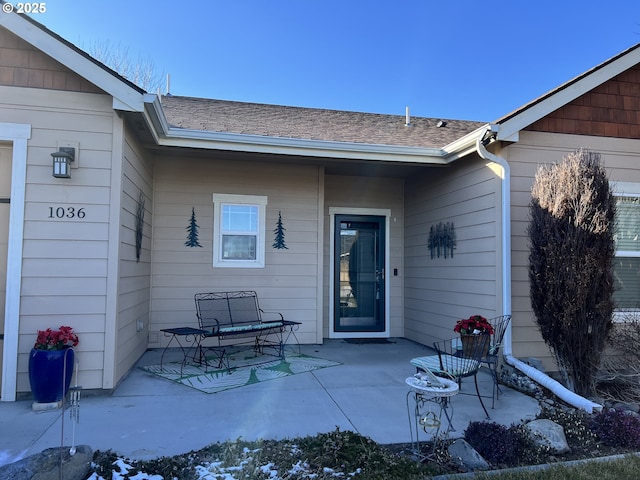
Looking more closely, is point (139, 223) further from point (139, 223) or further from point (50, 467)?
point (50, 467)

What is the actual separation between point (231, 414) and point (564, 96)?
203 inches

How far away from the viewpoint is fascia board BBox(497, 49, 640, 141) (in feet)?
15.9

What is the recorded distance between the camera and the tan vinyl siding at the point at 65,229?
3877 millimetres

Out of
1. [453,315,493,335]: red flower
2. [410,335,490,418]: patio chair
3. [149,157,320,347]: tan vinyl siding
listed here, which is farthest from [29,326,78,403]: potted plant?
[453,315,493,335]: red flower

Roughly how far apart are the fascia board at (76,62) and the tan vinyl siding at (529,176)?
4176 millimetres

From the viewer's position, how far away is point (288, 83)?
39.6ft

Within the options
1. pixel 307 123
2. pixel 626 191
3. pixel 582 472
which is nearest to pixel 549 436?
pixel 582 472

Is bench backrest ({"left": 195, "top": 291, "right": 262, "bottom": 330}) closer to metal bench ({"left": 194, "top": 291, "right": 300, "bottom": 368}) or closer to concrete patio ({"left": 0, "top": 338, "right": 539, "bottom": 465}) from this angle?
metal bench ({"left": 194, "top": 291, "right": 300, "bottom": 368})

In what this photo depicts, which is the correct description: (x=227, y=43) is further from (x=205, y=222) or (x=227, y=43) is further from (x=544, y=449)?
(x=544, y=449)

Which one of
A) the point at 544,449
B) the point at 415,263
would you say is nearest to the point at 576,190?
the point at 544,449

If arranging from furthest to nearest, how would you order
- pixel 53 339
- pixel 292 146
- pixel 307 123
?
1. pixel 307 123
2. pixel 292 146
3. pixel 53 339

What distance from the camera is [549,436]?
10.0 ft

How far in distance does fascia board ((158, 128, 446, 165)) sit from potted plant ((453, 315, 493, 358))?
8.28ft

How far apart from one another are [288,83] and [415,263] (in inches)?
296
